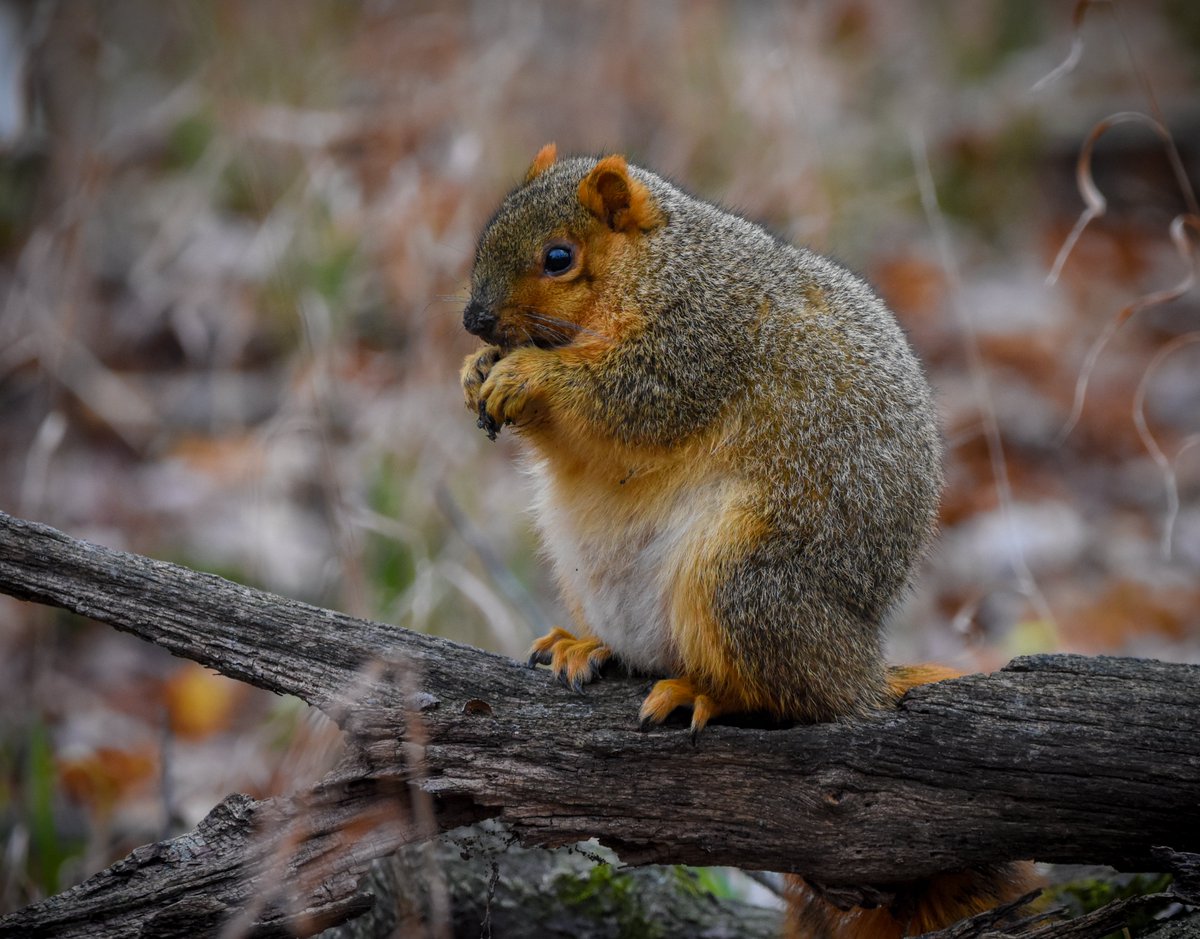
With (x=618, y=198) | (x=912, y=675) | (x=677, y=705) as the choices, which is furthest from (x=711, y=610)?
(x=618, y=198)

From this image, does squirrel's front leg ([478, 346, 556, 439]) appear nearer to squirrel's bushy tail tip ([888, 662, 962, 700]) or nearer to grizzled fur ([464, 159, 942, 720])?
grizzled fur ([464, 159, 942, 720])

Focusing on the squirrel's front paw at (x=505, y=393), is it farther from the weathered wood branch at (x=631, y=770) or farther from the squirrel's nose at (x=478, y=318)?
the weathered wood branch at (x=631, y=770)

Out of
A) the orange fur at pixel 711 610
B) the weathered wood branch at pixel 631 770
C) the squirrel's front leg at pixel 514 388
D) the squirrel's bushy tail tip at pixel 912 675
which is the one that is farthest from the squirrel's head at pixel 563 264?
the squirrel's bushy tail tip at pixel 912 675

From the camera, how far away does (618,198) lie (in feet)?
9.49

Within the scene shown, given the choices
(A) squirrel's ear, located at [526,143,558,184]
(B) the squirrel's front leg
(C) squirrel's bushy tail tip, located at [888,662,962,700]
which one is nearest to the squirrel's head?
(B) the squirrel's front leg

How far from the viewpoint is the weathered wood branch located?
2.23 meters

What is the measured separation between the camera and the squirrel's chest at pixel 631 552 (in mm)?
2611

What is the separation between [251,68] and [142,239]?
144cm

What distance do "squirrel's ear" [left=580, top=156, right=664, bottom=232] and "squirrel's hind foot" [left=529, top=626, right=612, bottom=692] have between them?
3.15 feet

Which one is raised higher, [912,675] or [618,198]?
[618,198]

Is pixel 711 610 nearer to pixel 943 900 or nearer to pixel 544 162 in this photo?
pixel 943 900

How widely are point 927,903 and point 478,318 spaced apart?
5.10 ft

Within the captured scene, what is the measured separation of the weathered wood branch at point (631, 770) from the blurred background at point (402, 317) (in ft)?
2.67

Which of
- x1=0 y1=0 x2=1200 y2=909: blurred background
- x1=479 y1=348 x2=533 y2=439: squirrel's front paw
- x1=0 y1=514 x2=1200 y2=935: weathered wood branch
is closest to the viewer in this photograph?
x1=0 y1=514 x2=1200 y2=935: weathered wood branch
